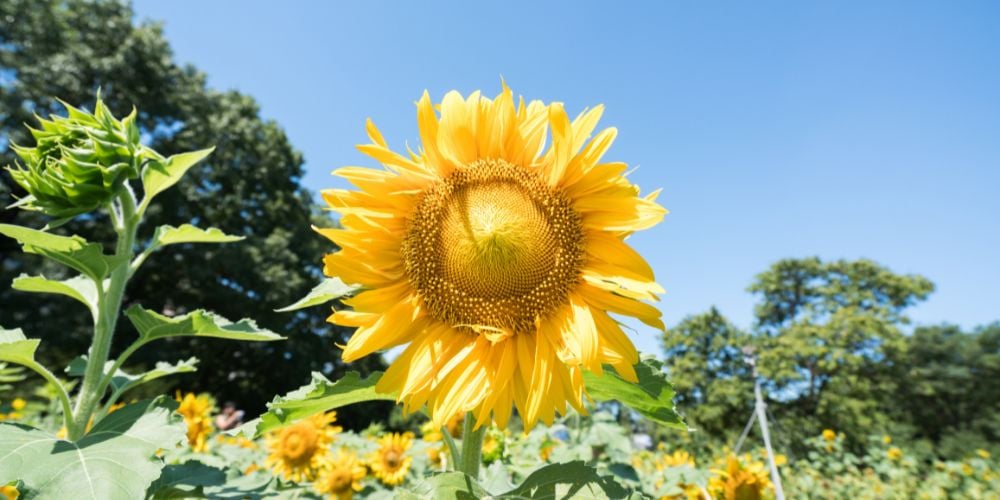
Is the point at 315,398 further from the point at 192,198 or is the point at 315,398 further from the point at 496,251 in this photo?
the point at 192,198

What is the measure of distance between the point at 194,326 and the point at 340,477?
168cm

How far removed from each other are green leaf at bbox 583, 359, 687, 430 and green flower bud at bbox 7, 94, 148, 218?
1.27 meters

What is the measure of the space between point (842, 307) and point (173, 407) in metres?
37.1

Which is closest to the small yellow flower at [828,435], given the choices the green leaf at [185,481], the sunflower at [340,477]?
the sunflower at [340,477]

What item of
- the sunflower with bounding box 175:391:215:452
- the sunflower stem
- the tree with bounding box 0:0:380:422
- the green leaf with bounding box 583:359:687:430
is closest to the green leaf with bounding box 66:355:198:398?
the sunflower stem

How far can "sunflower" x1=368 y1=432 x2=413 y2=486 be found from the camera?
3.14 metres

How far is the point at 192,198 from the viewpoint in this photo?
19.2m

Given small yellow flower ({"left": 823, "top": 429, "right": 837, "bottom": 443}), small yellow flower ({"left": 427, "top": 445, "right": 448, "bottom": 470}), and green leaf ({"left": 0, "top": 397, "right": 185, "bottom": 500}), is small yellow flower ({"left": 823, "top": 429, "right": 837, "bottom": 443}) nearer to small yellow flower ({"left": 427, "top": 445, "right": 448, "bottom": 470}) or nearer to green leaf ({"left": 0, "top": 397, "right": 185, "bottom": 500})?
small yellow flower ({"left": 427, "top": 445, "right": 448, "bottom": 470})

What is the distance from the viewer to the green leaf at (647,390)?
1.09m

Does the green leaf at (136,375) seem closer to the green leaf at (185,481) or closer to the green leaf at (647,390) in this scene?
the green leaf at (185,481)

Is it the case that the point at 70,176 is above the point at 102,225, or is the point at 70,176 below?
below

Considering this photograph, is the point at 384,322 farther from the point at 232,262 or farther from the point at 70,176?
the point at 232,262

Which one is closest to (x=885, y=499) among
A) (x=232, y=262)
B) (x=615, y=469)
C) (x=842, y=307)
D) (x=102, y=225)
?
(x=615, y=469)

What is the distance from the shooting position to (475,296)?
120 cm
